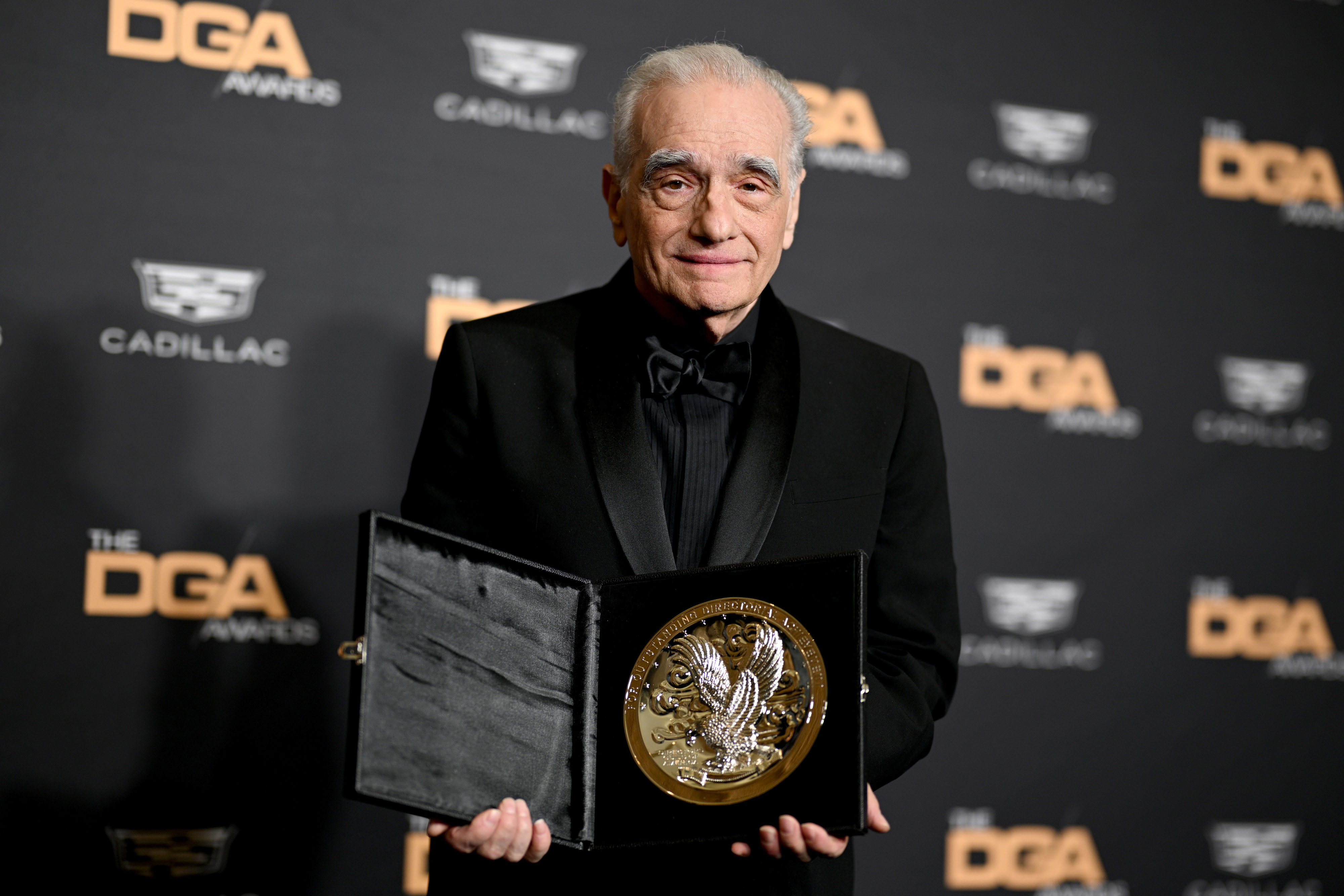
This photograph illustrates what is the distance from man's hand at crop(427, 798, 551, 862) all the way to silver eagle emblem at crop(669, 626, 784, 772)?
0.20 metres

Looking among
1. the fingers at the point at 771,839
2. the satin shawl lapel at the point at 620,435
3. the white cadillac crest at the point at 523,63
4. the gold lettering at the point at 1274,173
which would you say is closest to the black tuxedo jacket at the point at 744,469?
the satin shawl lapel at the point at 620,435

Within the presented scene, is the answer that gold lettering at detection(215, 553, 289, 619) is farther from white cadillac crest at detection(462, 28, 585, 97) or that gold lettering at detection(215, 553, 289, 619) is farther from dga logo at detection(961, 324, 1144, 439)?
dga logo at detection(961, 324, 1144, 439)

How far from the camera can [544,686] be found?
1.29 meters

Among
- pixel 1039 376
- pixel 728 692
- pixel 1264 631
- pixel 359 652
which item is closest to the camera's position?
pixel 359 652

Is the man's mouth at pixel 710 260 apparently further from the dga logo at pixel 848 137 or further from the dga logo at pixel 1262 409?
the dga logo at pixel 1262 409

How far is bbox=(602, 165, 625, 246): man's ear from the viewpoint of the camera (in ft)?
5.19

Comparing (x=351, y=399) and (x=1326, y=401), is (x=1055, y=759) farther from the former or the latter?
(x=351, y=399)

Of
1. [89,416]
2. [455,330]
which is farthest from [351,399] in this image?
[455,330]

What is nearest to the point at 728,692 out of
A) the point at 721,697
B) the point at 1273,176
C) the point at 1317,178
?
the point at 721,697

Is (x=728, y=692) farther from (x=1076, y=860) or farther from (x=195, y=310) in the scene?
(x=1076, y=860)

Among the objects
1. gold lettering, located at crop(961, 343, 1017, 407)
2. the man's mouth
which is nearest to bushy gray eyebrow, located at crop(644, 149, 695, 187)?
the man's mouth

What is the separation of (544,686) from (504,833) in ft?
0.54

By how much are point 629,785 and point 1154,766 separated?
7.28 feet

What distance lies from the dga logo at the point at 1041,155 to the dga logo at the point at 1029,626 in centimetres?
102
